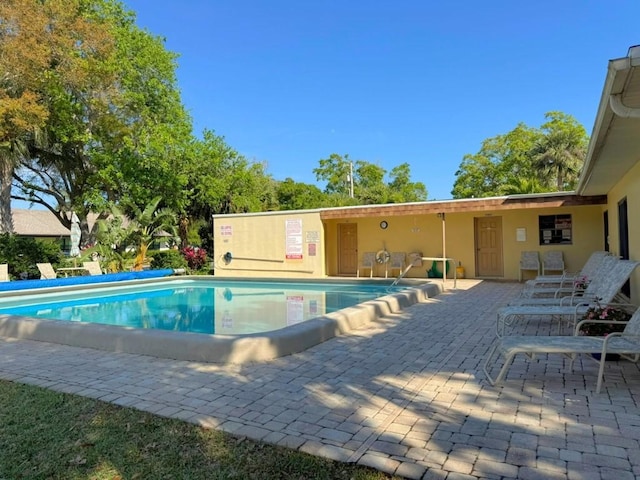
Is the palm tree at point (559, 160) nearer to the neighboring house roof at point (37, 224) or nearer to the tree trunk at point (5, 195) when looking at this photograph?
the tree trunk at point (5, 195)

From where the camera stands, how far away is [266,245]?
741 inches

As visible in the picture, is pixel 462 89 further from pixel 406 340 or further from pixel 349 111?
pixel 406 340

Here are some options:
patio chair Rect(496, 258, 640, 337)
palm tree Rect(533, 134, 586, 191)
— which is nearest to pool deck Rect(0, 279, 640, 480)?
patio chair Rect(496, 258, 640, 337)

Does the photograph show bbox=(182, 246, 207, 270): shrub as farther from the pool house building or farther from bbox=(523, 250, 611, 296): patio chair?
bbox=(523, 250, 611, 296): patio chair

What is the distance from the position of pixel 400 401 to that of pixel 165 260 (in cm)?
1770

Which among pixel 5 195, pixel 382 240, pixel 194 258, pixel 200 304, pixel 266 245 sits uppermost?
pixel 5 195

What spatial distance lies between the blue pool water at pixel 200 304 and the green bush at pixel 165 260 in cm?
279

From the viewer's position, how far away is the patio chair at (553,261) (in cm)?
1423

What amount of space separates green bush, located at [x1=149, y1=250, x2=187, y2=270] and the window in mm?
15044

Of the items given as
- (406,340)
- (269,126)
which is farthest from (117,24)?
(406,340)

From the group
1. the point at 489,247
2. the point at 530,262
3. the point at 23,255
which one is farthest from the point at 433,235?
the point at 23,255

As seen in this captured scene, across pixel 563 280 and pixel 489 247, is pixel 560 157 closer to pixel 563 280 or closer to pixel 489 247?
pixel 489 247

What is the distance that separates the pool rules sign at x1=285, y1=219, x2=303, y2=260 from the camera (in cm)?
1802

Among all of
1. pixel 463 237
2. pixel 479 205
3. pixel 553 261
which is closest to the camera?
pixel 479 205
